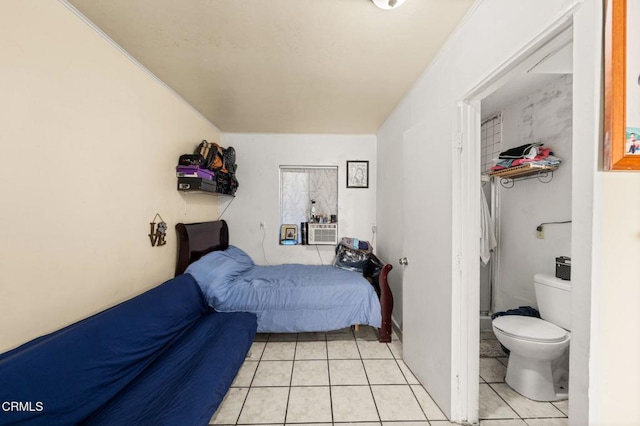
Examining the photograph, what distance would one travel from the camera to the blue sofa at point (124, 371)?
37.0 inches

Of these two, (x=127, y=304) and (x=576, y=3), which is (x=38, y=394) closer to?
(x=127, y=304)

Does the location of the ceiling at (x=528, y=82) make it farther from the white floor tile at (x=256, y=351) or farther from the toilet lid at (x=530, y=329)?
the white floor tile at (x=256, y=351)

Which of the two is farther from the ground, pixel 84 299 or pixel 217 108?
pixel 217 108

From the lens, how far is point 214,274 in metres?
2.30

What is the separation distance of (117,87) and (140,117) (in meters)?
0.26

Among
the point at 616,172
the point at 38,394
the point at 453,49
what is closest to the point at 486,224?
the point at 453,49

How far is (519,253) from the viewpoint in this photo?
2.43m

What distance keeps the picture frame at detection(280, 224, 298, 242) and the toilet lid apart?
8.11 ft

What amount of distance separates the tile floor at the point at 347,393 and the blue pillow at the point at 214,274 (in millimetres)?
696

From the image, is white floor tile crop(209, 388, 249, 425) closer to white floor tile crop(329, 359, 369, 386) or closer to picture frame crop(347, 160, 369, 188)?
white floor tile crop(329, 359, 369, 386)

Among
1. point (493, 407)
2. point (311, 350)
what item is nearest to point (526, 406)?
point (493, 407)

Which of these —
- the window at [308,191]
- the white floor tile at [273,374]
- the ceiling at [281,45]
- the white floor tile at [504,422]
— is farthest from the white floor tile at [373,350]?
the ceiling at [281,45]

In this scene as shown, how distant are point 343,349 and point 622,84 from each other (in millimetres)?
2491

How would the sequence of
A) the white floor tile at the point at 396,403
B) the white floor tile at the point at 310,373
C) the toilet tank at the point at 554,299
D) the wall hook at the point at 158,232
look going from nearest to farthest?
1. the white floor tile at the point at 396,403
2. the toilet tank at the point at 554,299
3. the white floor tile at the point at 310,373
4. the wall hook at the point at 158,232
